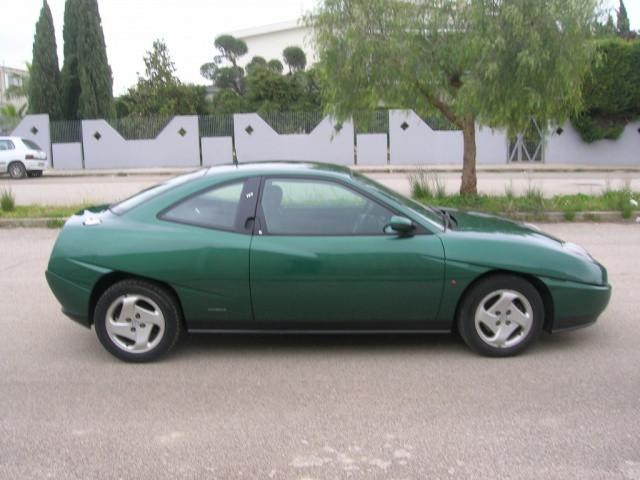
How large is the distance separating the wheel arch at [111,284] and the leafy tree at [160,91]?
34.0 metres

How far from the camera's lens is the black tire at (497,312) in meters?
4.97

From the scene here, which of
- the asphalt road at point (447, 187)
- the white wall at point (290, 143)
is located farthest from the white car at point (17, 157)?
the white wall at point (290, 143)

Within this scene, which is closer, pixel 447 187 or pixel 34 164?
pixel 447 187

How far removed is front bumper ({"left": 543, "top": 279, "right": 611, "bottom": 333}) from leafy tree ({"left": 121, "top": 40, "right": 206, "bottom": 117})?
34896 mm

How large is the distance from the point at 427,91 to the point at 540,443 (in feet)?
31.2

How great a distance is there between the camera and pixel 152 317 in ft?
16.5

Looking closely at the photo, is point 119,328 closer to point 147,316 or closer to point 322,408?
point 147,316

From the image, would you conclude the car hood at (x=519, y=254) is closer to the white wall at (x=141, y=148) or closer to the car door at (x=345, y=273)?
Answer: the car door at (x=345, y=273)

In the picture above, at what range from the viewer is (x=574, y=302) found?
198 inches

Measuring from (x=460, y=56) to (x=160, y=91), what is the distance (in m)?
29.8

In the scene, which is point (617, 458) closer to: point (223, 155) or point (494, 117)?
point (494, 117)

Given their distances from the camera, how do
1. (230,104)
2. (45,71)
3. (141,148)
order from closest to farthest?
(141,148) < (45,71) < (230,104)

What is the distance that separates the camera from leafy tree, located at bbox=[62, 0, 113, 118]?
32344 mm

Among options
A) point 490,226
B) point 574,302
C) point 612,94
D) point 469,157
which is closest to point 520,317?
point 574,302
